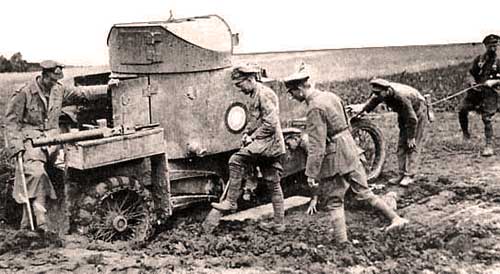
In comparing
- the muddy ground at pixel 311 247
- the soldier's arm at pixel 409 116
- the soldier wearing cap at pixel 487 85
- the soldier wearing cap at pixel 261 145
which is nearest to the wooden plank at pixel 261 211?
the muddy ground at pixel 311 247

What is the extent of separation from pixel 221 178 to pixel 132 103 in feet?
5.12

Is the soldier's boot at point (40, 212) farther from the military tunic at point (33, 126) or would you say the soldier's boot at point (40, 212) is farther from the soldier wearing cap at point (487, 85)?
the soldier wearing cap at point (487, 85)

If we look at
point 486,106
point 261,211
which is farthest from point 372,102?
point 486,106

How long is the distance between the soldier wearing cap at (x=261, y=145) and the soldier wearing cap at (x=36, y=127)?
1826 mm

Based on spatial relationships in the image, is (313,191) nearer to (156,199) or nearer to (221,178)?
(221,178)

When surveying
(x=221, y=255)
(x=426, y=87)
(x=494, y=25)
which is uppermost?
(x=494, y=25)

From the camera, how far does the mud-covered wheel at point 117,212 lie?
22.3 ft

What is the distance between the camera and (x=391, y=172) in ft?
32.0

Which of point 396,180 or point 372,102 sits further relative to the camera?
point 396,180

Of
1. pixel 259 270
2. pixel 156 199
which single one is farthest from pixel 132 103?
pixel 259 270

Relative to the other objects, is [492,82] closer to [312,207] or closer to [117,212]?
[312,207]

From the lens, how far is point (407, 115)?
28.5 feet

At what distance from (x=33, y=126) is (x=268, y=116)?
2552mm

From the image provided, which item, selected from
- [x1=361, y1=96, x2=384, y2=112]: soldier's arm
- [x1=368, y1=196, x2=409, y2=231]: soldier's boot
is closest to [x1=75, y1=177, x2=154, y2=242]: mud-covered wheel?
[x1=368, y1=196, x2=409, y2=231]: soldier's boot
